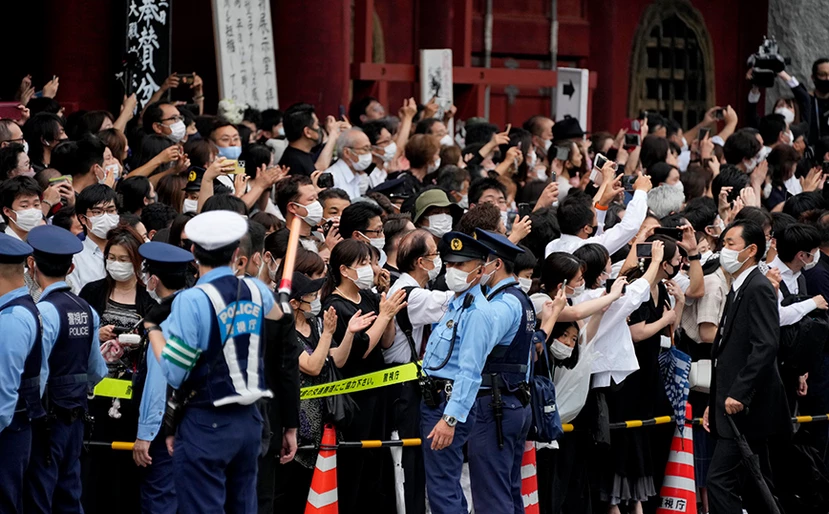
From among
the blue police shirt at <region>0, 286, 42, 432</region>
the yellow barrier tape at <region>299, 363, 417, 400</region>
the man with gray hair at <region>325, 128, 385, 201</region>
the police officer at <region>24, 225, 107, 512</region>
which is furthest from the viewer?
the man with gray hair at <region>325, 128, 385, 201</region>

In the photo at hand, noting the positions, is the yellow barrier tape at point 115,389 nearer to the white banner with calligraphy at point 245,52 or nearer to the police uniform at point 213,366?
the police uniform at point 213,366

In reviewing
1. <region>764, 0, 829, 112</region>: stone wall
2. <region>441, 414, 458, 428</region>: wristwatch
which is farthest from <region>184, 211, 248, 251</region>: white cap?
<region>764, 0, 829, 112</region>: stone wall

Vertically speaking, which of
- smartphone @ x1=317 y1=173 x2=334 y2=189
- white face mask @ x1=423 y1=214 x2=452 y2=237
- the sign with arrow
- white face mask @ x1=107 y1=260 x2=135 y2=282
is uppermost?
the sign with arrow

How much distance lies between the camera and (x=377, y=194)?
33.4ft

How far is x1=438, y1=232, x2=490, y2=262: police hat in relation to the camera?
7.34 m

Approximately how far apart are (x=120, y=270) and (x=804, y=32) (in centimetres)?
1461

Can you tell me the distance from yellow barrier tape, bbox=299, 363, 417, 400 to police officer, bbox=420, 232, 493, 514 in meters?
0.50

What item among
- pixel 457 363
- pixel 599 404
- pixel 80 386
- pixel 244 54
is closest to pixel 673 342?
pixel 599 404

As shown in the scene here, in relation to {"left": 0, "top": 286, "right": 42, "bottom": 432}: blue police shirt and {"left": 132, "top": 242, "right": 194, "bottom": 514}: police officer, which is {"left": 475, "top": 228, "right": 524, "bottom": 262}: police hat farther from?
{"left": 0, "top": 286, "right": 42, "bottom": 432}: blue police shirt

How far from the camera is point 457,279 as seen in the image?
735cm

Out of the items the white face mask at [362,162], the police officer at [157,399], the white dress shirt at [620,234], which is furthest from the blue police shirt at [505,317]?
the white face mask at [362,162]

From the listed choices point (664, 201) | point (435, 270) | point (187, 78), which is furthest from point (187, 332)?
point (187, 78)

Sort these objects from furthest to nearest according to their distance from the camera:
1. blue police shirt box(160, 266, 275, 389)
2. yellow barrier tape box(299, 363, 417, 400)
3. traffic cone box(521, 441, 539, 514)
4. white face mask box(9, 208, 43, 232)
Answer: traffic cone box(521, 441, 539, 514) < white face mask box(9, 208, 43, 232) < yellow barrier tape box(299, 363, 417, 400) < blue police shirt box(160, 266, 275, 389)

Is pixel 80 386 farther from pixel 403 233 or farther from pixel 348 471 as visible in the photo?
pixel 403 233
